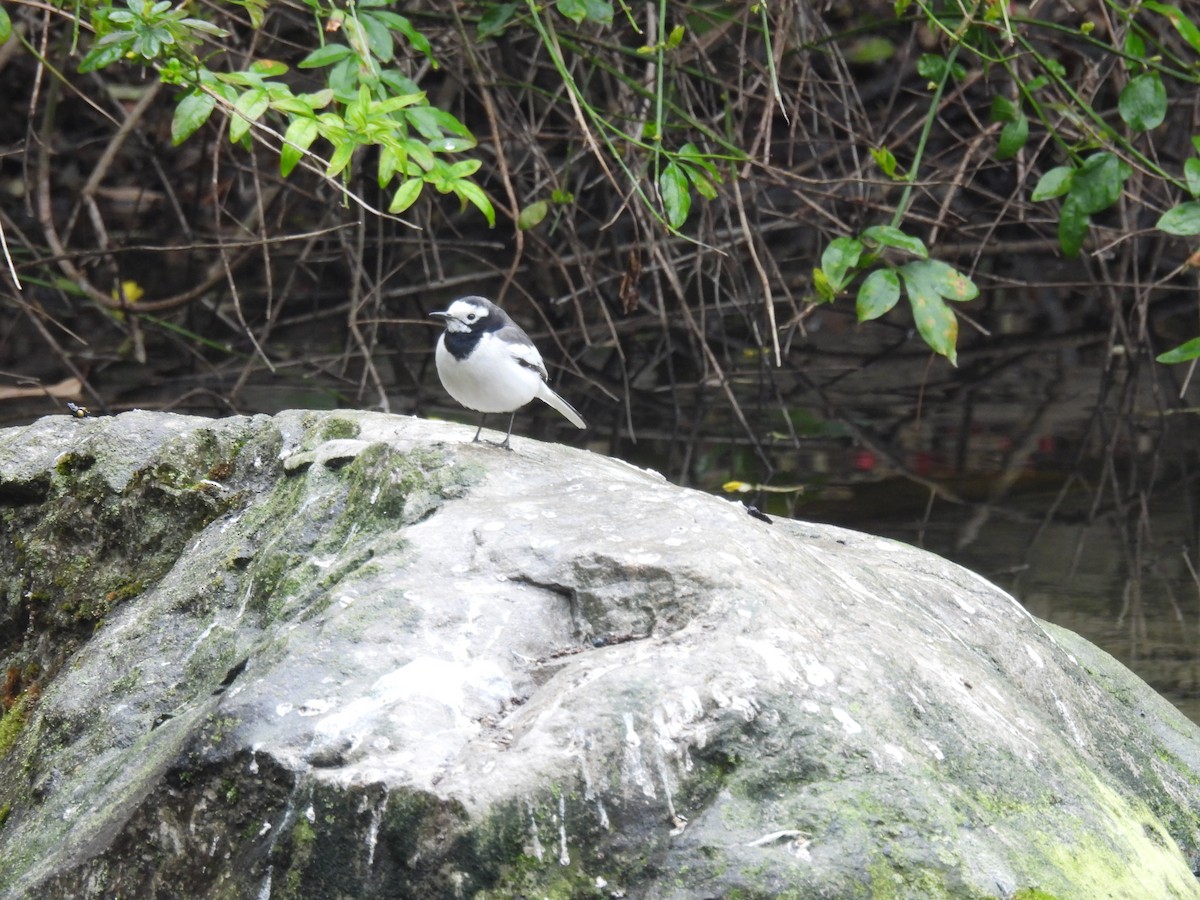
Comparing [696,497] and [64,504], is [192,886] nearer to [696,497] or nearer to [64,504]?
[696,497]

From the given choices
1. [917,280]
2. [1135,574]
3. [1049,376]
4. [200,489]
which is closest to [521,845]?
[200,489]

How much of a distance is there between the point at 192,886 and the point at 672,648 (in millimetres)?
938

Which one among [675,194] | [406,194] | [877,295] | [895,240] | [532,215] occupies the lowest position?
[532,215]

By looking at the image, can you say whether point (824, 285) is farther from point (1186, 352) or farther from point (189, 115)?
point (189, 115)

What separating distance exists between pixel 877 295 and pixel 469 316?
130 cm

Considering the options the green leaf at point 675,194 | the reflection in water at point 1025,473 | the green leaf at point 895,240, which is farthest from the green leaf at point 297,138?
the reflection in water at point 1025,473

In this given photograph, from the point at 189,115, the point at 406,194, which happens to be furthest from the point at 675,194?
the point at 189,115

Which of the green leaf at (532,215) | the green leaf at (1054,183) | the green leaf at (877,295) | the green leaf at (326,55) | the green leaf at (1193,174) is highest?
the green leaf at (326,55)

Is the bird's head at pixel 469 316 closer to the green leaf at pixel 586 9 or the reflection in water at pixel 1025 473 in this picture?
the green leaf at pixel 586 9

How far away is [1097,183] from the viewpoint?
534 centimetres

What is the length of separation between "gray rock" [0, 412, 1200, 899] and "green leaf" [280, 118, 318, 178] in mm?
786

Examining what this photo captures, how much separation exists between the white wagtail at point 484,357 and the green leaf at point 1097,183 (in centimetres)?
220

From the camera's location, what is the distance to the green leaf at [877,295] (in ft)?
15.3

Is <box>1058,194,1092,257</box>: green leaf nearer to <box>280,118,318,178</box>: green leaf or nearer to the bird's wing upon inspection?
the bird's wing
